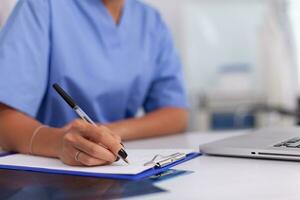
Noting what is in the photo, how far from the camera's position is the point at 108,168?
59 centimetres

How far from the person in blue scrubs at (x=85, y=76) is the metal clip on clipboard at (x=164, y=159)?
2.1 inches

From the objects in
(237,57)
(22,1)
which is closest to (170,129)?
(22,1)

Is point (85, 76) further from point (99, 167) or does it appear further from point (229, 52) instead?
point (229, 52)

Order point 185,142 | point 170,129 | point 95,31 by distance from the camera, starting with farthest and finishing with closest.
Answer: point 170,129 < point 95,31 < point 185,142

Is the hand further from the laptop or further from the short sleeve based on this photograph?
the short sleeve

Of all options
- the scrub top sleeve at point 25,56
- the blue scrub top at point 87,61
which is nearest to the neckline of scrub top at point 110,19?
the blue scrub top at point 87,61

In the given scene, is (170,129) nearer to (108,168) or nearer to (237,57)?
(108,168)

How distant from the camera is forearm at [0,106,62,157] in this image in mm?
696

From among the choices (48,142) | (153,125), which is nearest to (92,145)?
(48,142)

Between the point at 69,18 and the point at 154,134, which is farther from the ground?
the point at 69,18

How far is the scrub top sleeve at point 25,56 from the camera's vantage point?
841 mm

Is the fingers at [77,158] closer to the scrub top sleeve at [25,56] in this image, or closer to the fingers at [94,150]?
the fingers at [94,150]

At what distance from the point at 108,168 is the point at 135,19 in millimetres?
646

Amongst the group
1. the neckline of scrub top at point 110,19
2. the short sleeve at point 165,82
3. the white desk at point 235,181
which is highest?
the neckline of scrub top at point 110,19
